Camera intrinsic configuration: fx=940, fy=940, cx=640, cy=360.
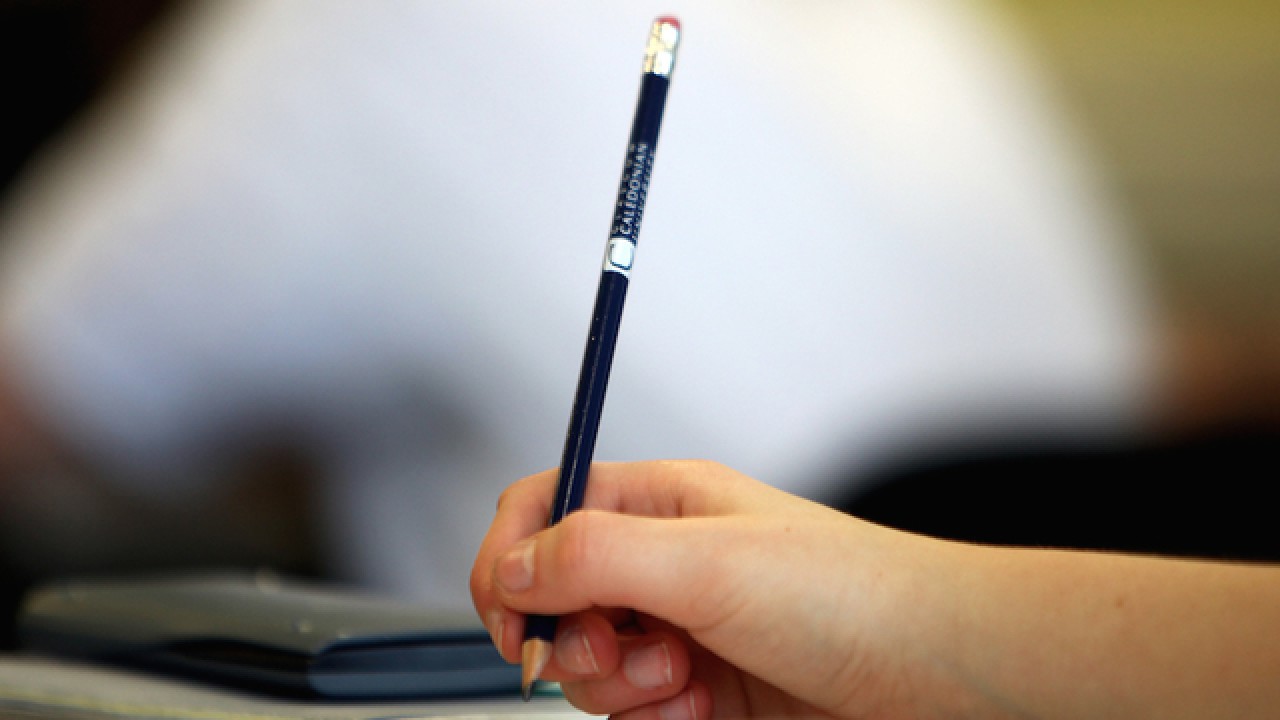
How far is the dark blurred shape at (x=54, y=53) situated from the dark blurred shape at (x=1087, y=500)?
3.12 ft

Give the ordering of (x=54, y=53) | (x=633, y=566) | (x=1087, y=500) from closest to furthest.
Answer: (x=633, y=566)
(x=54, y=53)
(x=1087, y=500)

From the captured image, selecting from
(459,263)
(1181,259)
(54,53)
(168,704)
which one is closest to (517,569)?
(168,704)

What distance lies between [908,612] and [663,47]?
0.67ft

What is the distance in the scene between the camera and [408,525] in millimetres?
812

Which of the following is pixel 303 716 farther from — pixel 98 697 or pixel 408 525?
pixel 408 525

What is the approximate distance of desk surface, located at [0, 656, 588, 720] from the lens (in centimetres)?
30

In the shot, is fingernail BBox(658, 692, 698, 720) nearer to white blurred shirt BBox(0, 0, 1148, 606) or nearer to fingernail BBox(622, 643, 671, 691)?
fingernail BBox(622, 643, 671, 691)

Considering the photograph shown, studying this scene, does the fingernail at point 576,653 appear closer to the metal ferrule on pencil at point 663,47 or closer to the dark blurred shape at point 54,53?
the metal ferrule on pencil at point 663,47

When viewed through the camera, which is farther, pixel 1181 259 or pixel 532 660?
pixel 1181 259


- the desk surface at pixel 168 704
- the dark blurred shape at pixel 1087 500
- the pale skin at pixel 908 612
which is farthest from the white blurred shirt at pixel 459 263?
the pale skin at pixel 908 612

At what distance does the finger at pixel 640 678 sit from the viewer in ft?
1.05

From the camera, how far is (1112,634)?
276 millimetres

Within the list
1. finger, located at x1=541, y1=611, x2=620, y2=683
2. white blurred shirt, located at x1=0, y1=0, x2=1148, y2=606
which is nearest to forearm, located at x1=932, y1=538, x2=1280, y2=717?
finger, located at x1=541, y1=611, x2=620, y2=683

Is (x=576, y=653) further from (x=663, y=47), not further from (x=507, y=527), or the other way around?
(x=663, y=47)
